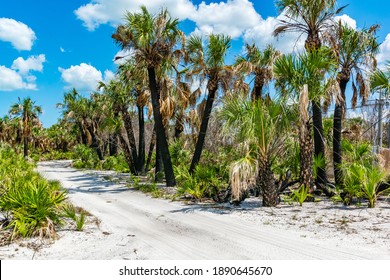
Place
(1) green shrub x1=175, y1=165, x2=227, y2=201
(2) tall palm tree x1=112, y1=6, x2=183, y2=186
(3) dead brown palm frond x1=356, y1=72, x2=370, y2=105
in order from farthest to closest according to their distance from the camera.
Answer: (2) tall palm tree x1=112, y1=6, x2=183, y2=186
(3) dead brown palm frond x1=356, y1=72, x2=370, y2=105
(1) green shrub x1=175, y1=165, x2=227, y2=201

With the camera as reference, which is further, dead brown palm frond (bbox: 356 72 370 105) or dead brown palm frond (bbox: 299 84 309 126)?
dead brown palm frond (bbox: 356 72 370 105)

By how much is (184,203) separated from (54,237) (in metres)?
5.38

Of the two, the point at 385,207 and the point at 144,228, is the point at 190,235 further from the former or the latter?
the point at 385,207

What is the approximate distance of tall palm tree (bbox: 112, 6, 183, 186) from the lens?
16.0 metres

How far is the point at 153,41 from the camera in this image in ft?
53.9

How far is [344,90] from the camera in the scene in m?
14.3

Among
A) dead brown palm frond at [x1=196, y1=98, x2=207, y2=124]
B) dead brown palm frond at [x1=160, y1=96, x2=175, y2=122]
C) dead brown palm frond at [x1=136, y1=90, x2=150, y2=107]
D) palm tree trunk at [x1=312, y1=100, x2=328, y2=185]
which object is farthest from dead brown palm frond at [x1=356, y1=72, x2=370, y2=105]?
dead brown palm frond at [x1=136, y1=90, x2=150, y2=107]

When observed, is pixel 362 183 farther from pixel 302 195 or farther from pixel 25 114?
pixel 25 114

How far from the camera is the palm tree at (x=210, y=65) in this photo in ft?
54.7

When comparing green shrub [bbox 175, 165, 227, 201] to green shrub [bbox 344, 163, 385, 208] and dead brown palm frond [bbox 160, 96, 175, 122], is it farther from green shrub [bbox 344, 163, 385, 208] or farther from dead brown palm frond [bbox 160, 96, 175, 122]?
dead brown palm frond [bbox 160, 96, 175, 122]

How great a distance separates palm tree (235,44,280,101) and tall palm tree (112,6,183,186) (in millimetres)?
3213

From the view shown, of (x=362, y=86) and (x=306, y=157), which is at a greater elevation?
(x=362, y=86)

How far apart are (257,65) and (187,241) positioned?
1116 cm

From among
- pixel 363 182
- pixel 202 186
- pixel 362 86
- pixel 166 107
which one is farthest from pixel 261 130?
pixel 166 107
